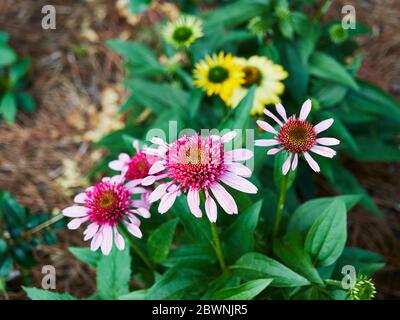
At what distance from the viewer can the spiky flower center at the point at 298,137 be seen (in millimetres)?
968

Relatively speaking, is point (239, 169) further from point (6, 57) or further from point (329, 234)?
point (6, 57)

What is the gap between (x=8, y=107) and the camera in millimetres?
2049

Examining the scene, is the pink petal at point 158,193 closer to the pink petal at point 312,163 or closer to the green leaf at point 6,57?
the pink petal at point 312,163

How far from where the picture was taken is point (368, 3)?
2.42 m

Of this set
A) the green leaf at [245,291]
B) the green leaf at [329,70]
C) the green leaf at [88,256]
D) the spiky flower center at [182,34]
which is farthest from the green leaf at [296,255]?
the spiky flower center at [182,34]

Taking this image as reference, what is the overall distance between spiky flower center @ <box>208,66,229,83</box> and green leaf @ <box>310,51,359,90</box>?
0.36 meters

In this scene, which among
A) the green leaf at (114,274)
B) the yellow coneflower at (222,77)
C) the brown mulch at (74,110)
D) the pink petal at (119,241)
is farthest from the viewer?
the brown mulch at (74,110)

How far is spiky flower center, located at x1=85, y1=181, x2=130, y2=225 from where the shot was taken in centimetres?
105

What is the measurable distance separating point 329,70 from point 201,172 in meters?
0.89

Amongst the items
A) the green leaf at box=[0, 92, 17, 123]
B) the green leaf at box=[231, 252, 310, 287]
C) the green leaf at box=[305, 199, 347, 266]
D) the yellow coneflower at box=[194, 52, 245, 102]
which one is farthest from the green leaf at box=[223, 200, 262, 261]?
the green leaf at box=[0, 92, 17, 123]

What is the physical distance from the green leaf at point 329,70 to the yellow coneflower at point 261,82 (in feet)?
0.61

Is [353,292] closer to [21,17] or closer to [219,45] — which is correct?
[219,45]

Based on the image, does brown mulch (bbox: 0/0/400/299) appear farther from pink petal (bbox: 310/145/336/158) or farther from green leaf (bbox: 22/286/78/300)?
pink petal (bbox: 310/145/336/158)

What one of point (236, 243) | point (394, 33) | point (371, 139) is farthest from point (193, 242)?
point (394, 33)
